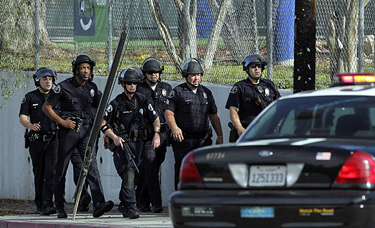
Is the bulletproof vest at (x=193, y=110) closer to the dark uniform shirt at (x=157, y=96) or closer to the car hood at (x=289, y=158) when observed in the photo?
the dark uniform shirt at (x=157, y=96)

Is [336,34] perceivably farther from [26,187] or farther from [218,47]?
[26,187]

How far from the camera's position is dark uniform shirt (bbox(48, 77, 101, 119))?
11711mm

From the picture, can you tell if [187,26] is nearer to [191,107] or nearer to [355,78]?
[191,107]

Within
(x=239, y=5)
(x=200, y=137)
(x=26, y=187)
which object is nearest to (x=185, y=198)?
(x=200, y=137)

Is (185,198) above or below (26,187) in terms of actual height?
above

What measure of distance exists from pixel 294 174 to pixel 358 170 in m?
0.47

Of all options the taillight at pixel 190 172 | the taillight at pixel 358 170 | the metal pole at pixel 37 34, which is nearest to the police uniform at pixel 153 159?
the metal pole at pixel 37 34

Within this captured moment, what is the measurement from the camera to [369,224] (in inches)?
242

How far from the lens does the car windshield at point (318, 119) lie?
6980 millimetres

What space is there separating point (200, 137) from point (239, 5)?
7.68 feet

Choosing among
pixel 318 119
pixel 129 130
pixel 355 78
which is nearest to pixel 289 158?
pixel 318 119

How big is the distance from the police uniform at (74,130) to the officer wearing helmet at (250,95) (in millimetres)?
1926

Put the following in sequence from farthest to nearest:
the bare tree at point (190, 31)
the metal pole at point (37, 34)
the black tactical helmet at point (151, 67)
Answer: the metal pole at point (37, 34), the bare tree at point (190, 31), the black tactical helmet at point (151, 67)

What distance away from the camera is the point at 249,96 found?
439 inches
